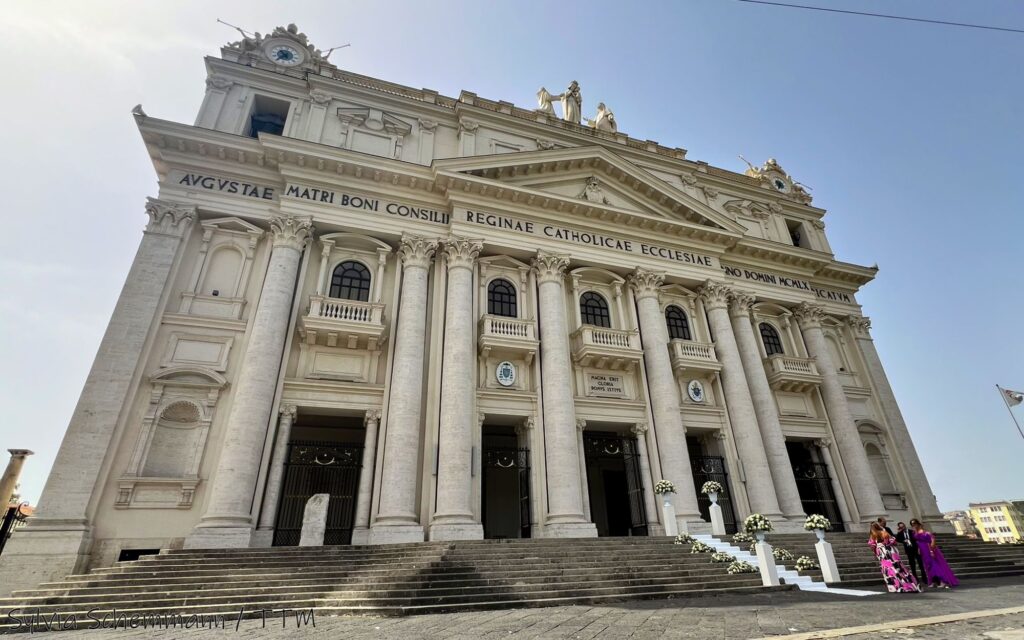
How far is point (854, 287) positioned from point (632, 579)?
73.1ft

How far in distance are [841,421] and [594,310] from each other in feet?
35.9

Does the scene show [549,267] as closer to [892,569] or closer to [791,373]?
[791,373]

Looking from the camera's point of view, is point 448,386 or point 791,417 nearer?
point 448,386

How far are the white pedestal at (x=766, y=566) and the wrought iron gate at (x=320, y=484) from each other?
33.7ft

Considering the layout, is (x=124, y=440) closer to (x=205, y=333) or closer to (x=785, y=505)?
(x=205, y=333)

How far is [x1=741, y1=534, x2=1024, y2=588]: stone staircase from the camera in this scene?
449 inches

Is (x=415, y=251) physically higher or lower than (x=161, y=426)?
higher

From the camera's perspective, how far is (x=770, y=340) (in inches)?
853

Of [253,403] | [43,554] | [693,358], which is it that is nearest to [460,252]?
[253,403]

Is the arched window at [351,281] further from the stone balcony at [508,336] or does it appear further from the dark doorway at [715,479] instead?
the dark doorway at [715,479]

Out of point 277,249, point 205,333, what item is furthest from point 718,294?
point 205,333

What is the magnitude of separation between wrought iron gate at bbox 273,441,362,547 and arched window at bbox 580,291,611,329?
9334 millimetres

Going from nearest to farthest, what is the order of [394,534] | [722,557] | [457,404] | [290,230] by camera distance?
1. [722,557]
2. [394,534]
3. [457,404]
4. [290,230]

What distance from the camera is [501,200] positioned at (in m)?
17.8
